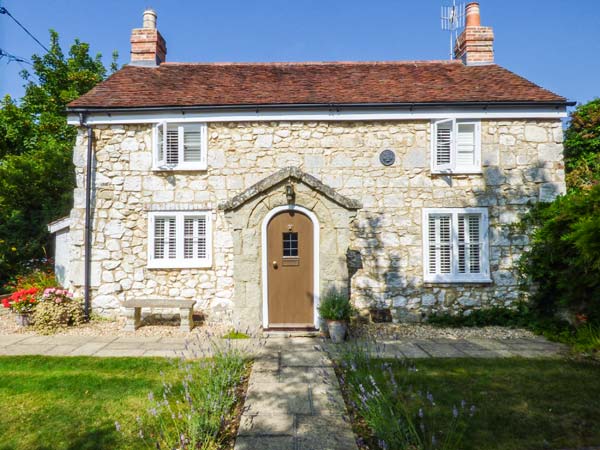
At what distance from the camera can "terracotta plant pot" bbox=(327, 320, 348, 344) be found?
6.60m

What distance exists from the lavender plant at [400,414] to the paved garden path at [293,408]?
0.26 metres

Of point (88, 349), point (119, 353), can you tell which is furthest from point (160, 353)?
point (88, 349)

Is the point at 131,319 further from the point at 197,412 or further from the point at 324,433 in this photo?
the point at 324,433

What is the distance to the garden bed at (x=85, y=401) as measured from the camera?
11.3 ft

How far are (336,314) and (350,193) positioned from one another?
10.2 feet

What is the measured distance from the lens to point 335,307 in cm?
670

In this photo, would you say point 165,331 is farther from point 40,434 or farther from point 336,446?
point 336,446

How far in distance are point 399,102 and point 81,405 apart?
8.35 m

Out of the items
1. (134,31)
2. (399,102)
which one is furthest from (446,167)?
(134,31)

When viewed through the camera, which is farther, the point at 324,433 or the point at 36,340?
the point at 36,340

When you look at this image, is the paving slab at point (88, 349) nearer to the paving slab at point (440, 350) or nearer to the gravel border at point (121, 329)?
the gravel border at point (121, 329)

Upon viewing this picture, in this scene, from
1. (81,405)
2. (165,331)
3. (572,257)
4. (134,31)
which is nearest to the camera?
(81,405)

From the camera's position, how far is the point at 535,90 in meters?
8.62

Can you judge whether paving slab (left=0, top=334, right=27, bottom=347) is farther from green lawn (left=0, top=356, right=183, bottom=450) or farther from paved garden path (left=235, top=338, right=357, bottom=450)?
paved garden path (left=235, top=338, right=357, bottom=450)
